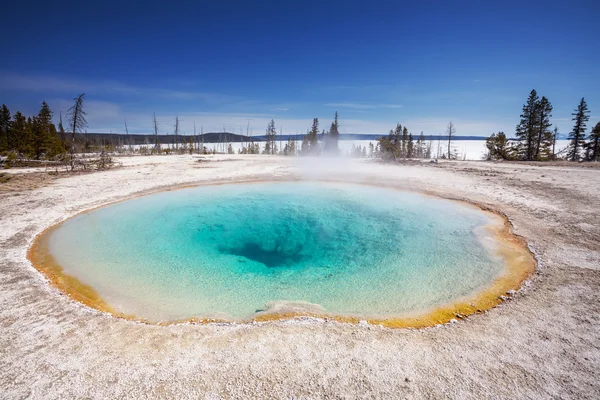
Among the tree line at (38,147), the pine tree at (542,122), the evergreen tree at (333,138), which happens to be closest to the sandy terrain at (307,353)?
the tree line at (38,147)

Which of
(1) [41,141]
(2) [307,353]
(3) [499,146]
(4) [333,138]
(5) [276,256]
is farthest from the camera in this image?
(4) [333,138]

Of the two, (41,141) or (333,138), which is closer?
(41,141)

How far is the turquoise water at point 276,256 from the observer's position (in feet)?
18.7

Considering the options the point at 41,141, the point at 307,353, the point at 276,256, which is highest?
the point at 41,141

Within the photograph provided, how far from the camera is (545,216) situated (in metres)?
9.87

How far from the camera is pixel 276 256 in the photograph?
8352 millimetres

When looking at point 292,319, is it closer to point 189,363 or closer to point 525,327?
point 189,363

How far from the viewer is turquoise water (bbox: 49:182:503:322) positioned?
18.7 ft

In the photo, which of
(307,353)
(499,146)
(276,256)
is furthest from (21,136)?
(499,146)

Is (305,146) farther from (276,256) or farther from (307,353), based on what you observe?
(307,353)

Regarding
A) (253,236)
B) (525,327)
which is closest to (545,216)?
(525,327)

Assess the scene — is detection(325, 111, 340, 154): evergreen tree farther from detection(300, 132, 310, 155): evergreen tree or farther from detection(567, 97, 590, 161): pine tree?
detection(567, 97, 590, 161): pine tree

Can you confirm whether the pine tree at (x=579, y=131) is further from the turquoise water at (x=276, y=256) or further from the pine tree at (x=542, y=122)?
the turquoise water at (x=276, y=256)

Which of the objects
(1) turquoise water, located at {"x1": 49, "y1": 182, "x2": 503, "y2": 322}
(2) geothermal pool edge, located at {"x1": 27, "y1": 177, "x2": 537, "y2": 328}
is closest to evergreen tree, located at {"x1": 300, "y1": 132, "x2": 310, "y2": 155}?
(1) turquoise water, located at {"x1": 49, "y1": 182, "x2": 503, "y2": 322}
